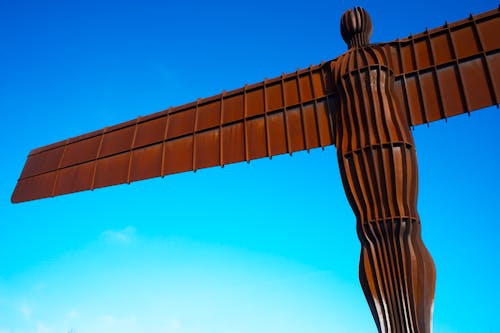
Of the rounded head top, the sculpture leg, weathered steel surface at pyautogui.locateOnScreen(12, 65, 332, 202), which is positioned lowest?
the sculpture leg

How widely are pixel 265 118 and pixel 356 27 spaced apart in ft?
11.9

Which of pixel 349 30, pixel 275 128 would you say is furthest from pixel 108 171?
pixel 349 30

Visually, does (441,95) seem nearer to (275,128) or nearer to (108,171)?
(275,128)

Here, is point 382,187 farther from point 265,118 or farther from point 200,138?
point 200,138

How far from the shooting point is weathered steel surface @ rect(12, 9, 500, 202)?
11.3 m

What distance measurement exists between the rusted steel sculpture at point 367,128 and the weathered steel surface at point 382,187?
23 millimetres

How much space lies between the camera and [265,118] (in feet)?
42.4

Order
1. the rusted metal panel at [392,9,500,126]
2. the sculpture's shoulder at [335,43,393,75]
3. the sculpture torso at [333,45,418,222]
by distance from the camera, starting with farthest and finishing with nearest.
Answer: the sculpture's shoulder at [335,43,393,75]
the rusted metal panel at [392,9,500,126]
the sculpture torso at [333,45,418,222]

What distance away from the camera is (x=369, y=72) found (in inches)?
441

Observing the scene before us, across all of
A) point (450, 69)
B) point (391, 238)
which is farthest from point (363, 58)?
point (391, 238)

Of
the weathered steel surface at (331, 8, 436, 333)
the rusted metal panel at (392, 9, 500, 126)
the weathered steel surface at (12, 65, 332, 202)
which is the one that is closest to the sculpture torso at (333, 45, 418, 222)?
the weathered steel surface at (331, 8, 436, 333)

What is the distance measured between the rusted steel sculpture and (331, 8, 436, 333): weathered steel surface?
23mm

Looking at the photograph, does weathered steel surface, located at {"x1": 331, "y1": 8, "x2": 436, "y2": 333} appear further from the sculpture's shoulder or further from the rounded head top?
the rounded head top

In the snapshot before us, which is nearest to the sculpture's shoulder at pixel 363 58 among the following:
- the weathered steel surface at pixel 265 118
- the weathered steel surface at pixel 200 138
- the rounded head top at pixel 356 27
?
the weathered steel surface at pixel 265 118
